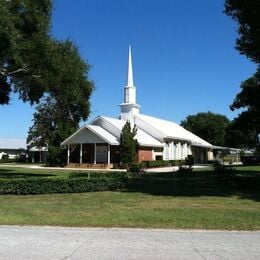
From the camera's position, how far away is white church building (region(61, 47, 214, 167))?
58.9 meters

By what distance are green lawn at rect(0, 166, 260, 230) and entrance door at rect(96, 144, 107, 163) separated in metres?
34.9

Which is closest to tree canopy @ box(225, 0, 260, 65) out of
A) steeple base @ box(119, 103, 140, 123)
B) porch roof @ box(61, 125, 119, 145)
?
porch roof @ box(61, 125, 119, 145)

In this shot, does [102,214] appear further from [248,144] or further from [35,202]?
[248,144]

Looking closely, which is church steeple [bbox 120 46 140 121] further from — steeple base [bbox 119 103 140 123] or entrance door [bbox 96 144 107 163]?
entrance door [bbox 96 144 107 163]

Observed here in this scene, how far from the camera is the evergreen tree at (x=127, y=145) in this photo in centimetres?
5594

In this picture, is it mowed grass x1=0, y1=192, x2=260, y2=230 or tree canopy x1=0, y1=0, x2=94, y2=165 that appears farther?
tree canopy x1=0, y1=0, x2=94, y2=165

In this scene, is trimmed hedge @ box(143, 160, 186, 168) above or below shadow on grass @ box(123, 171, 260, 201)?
above

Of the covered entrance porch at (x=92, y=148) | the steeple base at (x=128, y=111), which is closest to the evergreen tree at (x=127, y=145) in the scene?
the covered entrance porch at (x=92, y=148)

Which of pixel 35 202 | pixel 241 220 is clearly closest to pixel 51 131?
pixel 35 202

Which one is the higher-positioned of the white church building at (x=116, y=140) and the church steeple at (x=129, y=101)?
the church steeple at (x=129, y=101)

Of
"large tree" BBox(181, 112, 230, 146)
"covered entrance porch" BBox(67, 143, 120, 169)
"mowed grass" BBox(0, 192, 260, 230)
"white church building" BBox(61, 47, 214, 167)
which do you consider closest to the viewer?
"mowed grass" BBox(0, 192, 260, 230)

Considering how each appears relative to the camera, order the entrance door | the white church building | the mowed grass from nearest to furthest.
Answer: the mowed grass → the white church building → the entrance door

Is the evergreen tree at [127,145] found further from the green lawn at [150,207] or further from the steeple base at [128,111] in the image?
the green lawn at [150,207]

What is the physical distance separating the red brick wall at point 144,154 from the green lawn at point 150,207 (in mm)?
34250
